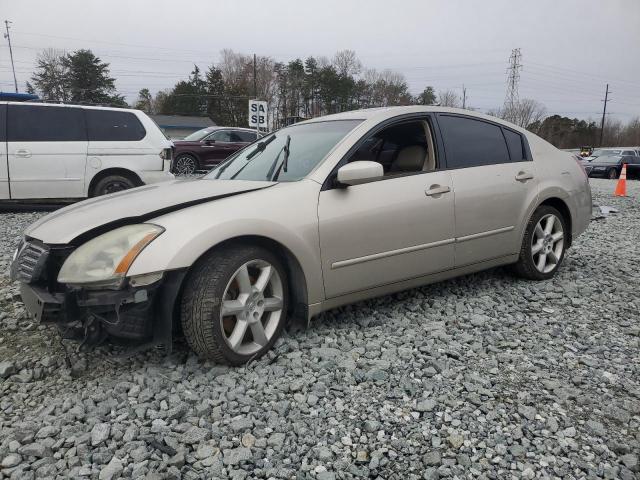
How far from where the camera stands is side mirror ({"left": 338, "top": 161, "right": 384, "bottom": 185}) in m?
2.92

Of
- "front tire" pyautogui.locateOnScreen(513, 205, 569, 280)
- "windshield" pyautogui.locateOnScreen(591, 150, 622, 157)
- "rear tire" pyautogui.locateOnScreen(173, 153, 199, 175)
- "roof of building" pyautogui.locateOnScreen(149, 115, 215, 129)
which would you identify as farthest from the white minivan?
"roof of building" pyautogui.locateOnScreen(149, 115, 215, 129)

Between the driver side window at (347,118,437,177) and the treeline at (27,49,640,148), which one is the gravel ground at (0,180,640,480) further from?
the treeline at (27,49,640,148)

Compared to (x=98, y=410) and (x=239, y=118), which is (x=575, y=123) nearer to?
(x=239, y=118)

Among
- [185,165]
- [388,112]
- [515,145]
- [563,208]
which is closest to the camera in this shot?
[388,112]

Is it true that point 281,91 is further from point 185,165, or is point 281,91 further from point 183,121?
point 185,165

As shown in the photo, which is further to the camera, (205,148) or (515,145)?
(205,148)

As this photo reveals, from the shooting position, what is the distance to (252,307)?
2.72 metres

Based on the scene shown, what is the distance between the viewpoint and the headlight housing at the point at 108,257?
2.33 metres

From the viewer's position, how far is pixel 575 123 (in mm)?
68750

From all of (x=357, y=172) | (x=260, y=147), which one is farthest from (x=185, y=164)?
(x=357, y=172)

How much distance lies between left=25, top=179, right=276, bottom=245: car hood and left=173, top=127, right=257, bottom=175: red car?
11843 millimetres

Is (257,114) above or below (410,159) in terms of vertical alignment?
above

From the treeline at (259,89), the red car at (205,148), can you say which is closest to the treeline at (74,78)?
the treeline at (259,89)

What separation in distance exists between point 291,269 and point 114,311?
1.00 m
